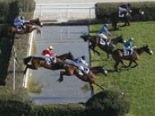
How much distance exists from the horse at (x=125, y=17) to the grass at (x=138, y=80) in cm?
94

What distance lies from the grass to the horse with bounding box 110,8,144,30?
94 cm

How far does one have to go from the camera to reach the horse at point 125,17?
25734mm

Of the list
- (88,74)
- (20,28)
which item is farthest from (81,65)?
(20,28)

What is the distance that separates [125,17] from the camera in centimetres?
2589

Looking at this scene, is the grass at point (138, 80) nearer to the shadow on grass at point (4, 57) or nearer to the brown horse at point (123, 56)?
the brown horse at point (123, 56)

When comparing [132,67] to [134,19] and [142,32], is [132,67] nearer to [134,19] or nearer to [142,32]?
[142,32]

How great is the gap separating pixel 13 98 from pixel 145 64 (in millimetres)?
6369

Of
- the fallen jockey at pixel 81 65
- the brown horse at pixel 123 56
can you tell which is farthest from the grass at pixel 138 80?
the fallen jockey at pixel 81 65

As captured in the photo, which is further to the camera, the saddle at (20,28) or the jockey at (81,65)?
the saddle at (20,28)

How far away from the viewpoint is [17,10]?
26.0 metres

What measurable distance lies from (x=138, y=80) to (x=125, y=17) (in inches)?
232

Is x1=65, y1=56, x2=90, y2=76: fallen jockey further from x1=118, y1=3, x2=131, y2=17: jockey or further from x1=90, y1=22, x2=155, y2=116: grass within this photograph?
x1=118, y1=3, x2=131, y2=17: jockey

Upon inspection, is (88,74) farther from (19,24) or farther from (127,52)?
(19,24)

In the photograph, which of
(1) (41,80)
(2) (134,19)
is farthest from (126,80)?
(2) (134,19)
